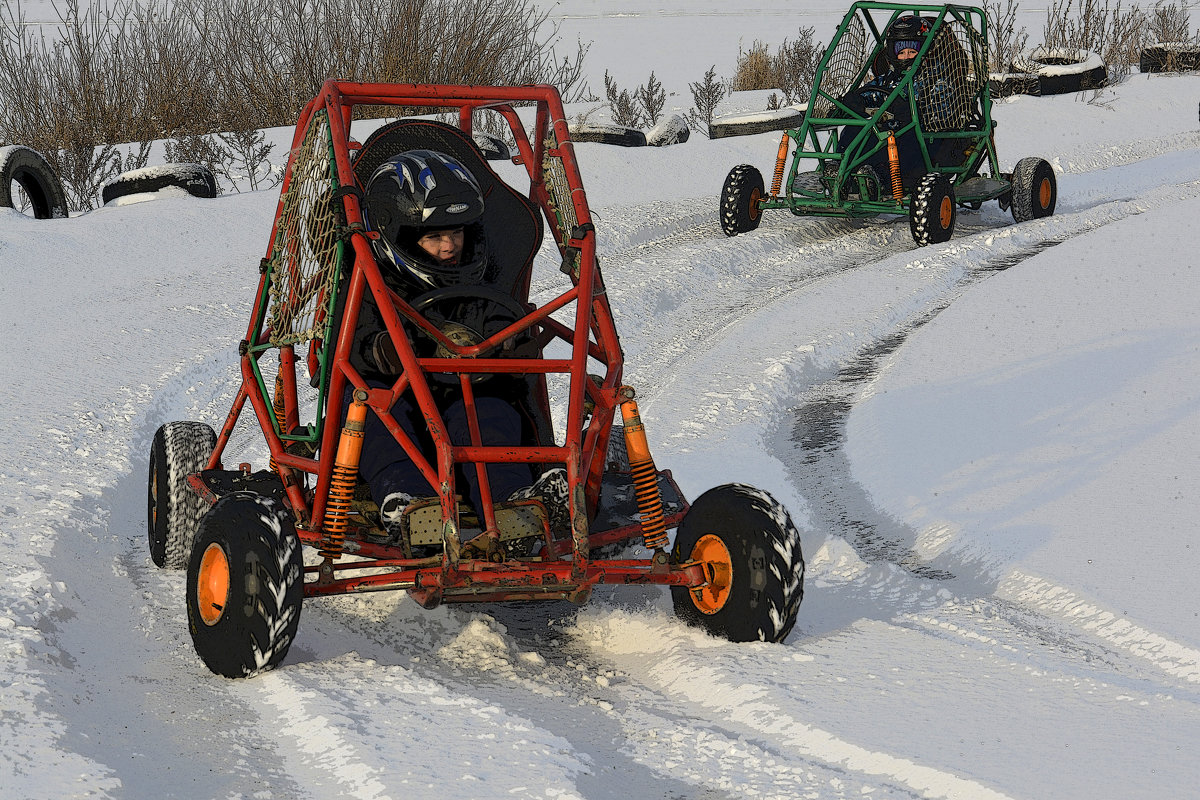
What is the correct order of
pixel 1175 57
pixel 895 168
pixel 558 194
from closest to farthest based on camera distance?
1. pixel 558 194
2. pixel 895 168
3. pixel 1175 57

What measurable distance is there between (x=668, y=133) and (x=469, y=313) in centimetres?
1065

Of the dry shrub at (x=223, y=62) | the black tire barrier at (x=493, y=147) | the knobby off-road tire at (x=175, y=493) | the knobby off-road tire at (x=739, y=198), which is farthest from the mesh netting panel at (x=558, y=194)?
the dry shrub at (x=223, y=62)

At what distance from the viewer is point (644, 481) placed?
4.05 m

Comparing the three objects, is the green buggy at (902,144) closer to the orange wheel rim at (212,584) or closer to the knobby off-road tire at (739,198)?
the knobby off-road tire at (739,198)

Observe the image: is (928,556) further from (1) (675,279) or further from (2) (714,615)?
(1) (675,279)

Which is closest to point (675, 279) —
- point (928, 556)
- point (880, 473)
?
point (880, 473)

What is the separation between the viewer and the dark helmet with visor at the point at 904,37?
11453mm

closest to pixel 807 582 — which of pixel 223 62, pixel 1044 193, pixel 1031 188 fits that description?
pixel 1031 188

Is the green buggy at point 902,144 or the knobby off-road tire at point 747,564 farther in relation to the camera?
the green buggy at point 902,144

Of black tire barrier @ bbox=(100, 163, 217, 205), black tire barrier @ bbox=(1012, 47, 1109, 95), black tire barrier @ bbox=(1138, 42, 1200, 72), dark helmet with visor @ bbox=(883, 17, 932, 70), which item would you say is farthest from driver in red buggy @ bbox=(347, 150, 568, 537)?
black tire barrier @ bbox=(1138, 42, 1200, 72)

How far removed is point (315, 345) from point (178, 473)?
2.25ft

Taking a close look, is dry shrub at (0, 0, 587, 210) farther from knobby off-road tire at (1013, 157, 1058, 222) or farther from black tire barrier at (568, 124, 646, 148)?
knobby off-road tire at (1013, 157, 1058, 222)

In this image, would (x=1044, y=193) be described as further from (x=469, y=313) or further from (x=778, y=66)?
(x=778, y=66)

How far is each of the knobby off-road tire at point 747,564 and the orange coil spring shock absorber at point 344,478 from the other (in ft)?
3.19
